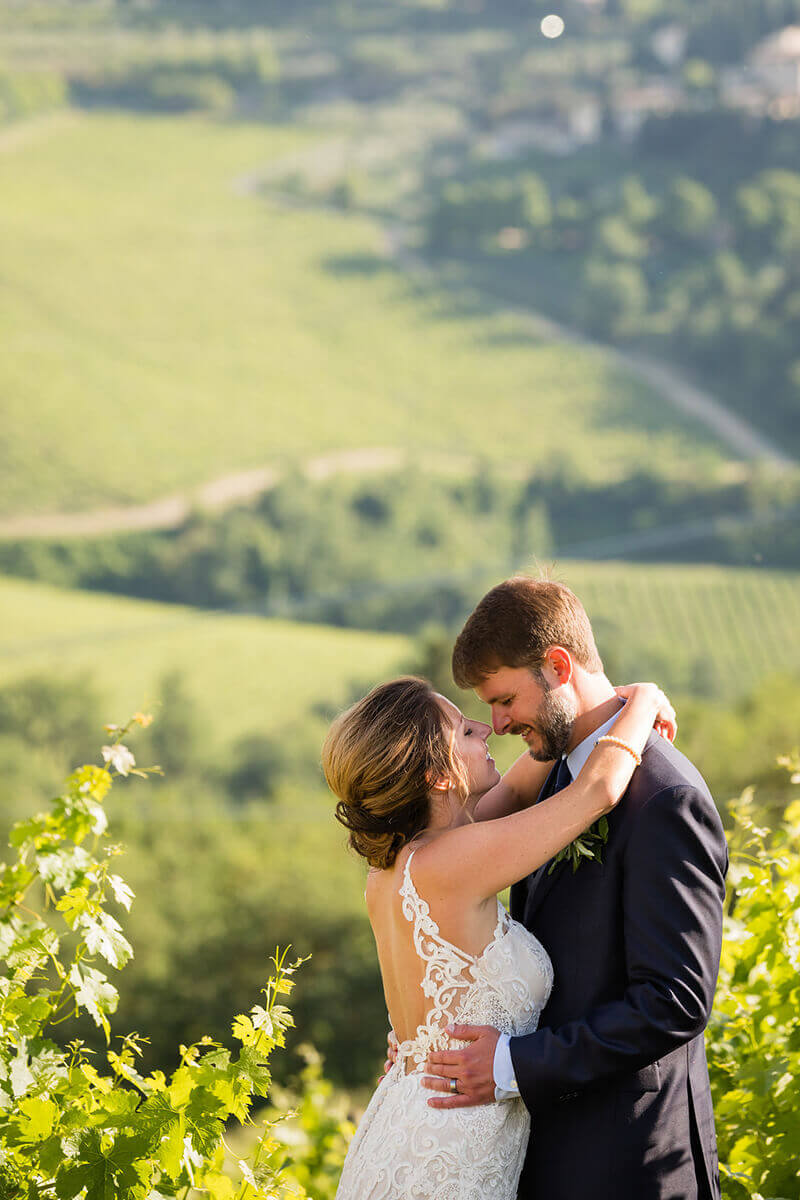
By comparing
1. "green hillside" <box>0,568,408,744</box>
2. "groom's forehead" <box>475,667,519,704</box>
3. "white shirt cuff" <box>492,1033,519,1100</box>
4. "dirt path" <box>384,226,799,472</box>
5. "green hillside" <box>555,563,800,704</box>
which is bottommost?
"green hillside" <box>555,563,800,704</box>

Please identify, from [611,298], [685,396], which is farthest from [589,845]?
[611,298]

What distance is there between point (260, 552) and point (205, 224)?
20.3 m

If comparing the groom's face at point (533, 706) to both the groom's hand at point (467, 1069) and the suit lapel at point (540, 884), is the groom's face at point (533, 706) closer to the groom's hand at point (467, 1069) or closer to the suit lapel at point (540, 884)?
the suit lapel at point (540, 884)

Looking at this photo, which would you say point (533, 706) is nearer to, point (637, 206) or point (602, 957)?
point (602, 957)

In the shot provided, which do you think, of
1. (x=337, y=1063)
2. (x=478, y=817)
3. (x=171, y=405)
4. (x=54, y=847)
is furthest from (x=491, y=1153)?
(x=171, y=405)

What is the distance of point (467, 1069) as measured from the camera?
72.7 inches

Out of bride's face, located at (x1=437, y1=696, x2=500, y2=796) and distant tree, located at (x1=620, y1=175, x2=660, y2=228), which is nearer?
bride's face, located at (x1=437, y1=696, x2=500, y2=796)

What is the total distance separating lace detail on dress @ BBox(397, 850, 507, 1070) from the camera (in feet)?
6.15

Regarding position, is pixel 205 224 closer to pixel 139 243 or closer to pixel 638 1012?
pixel 139 243

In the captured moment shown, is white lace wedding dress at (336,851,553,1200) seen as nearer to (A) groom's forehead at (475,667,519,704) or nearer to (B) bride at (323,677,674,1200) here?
(B) bride at (323,677,674,1200)

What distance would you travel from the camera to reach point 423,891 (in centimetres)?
188

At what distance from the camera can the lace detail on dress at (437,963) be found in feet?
6.15

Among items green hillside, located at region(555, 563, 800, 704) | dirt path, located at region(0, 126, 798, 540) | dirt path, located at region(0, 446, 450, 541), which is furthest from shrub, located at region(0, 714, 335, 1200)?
dirt path, located at region(0, 126, 798, 540)

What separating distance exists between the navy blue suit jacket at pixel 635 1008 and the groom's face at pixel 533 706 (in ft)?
0.47
